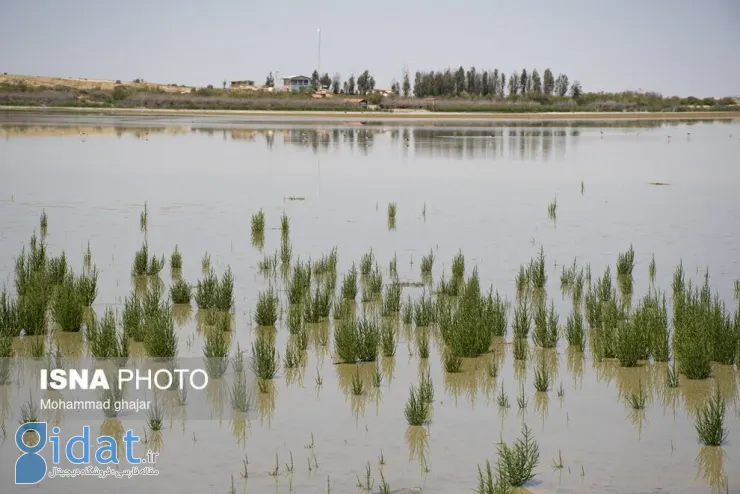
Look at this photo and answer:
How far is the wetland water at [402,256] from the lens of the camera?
6402mm

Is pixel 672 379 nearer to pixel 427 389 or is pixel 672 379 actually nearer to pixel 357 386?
pixel 427 389

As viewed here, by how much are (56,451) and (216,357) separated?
1.89m

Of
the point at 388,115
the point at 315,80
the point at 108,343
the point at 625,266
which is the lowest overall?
the point at 108,343

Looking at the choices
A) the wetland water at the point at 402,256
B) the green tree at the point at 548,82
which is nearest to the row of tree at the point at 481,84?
the green tree at the point at 548,82

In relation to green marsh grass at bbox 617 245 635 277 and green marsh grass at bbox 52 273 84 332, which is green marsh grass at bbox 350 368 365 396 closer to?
green marsh grass at bbox 52 273 84 332

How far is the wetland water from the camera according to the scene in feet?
21.0

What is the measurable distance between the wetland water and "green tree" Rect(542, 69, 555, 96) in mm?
100854

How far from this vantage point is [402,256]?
14.0 m

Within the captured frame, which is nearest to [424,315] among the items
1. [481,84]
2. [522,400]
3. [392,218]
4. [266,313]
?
[266,313]

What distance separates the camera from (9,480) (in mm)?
5980

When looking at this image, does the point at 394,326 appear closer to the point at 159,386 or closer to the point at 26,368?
the point at 159,386

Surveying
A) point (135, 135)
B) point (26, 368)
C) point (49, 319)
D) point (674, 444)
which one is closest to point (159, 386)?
point (26, 368)

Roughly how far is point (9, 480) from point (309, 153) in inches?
1139

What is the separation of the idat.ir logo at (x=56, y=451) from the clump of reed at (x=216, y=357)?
4.19 feet
